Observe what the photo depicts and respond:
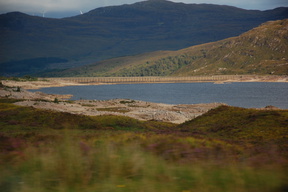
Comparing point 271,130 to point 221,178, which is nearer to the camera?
point 221,178

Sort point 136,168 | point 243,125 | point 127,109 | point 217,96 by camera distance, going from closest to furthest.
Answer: point 136,168, point 243,125, point 127,109, point 217,96

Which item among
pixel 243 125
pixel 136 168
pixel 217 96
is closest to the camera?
pixel 136 168

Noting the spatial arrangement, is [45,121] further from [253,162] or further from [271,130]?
[253,162]

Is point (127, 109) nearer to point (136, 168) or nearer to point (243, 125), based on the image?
point (243, 125)

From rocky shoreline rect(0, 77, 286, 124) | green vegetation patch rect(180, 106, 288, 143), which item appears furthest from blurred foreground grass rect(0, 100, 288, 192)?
rocky shoreline rect(0, 77, 286, 124)

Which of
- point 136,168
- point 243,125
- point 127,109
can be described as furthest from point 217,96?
point 136,168

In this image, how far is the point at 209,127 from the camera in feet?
116

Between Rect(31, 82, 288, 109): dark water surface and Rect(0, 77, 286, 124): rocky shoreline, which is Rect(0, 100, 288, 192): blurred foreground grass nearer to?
Rect(0, 77, 286, 124): rocky shoreline

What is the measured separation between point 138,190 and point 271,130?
78.1 ft

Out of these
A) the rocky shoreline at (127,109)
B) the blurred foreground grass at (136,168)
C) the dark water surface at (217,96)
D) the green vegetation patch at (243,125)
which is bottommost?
the dark water surface at (217,96)

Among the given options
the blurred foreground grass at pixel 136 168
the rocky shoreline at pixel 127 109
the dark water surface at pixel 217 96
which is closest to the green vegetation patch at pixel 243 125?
the blurred foreground grass at pixel 136 168

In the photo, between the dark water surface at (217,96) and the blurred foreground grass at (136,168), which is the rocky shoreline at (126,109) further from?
the blurred foreground grass at (136,168)

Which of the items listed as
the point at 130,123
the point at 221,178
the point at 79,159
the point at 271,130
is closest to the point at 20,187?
the point at 79,159

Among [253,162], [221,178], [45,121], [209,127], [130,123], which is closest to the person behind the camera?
[221,178]
